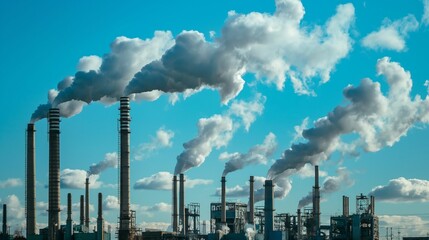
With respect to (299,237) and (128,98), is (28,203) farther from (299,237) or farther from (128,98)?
(299,237)

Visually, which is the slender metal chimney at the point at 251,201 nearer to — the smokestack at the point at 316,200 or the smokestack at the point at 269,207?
the smokestack at the point at 316,200

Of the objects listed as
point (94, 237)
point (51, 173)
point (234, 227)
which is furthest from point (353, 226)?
point (51, 173)

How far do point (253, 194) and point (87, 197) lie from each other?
23.7 metres

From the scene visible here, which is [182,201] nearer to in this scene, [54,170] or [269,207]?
[269,207]

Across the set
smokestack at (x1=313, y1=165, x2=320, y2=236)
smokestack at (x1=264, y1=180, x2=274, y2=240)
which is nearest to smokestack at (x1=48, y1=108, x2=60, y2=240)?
smokestack at (x1=264, y1=180, x2=274, y2=240)

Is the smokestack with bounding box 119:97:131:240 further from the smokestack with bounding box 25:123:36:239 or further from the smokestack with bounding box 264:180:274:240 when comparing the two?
the smokestack with bounding box 264:180:274:240

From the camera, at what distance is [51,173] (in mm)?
84562

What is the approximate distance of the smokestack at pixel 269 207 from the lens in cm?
10419

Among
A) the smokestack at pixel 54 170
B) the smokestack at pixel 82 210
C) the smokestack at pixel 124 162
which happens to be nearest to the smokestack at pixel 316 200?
the smokestack at pixel 82 210

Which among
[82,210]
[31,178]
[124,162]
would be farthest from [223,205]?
[124,162]

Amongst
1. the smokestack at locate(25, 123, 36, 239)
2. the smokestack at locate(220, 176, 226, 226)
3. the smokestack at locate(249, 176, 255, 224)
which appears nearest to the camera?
the smokestack at locate(25, 123, 36, 239)

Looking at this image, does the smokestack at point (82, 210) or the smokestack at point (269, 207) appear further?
the smokestack at point (82, 210)

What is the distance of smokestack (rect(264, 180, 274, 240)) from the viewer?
104188mm

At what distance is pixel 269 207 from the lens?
342ft
